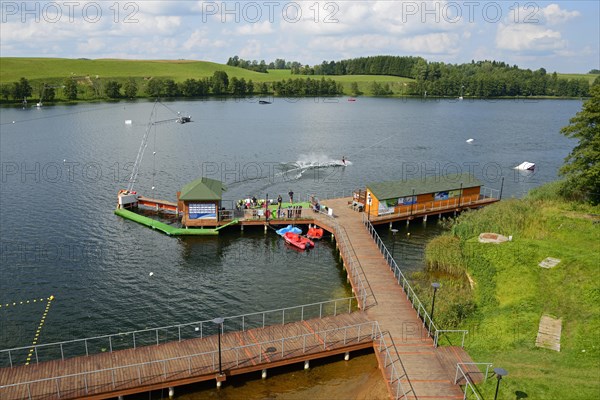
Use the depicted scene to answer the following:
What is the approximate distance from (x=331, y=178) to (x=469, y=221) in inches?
1372

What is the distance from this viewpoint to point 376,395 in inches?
1185

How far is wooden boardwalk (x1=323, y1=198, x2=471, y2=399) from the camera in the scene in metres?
28.4

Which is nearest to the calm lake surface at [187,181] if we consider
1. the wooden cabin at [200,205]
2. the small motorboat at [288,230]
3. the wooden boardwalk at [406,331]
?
the small motorboat at [288,230]

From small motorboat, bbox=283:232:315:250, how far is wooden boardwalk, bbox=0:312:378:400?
59.7ft

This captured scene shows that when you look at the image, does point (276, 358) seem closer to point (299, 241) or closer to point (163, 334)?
point (163, 334)

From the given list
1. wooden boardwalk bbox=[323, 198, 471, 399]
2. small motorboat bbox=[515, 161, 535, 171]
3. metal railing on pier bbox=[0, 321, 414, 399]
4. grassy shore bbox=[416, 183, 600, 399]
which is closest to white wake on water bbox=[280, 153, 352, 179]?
small motorboat bbox=[515, 161, 535, 171]

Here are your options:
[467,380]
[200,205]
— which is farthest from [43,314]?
[467,380]

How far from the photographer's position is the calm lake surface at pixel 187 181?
42.2 meters

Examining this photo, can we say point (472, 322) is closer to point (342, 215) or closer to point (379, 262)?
point (379, 262)

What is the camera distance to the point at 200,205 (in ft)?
192

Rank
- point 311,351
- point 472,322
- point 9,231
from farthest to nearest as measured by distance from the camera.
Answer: point 9,231
point 472,322
point 311,351

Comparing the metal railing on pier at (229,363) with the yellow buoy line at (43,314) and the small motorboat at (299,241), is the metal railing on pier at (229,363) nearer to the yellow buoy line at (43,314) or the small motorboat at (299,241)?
the yellow buoy line at (43,314)

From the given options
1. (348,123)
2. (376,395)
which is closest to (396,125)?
(348,123)

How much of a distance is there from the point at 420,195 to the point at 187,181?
4013 centimetres
